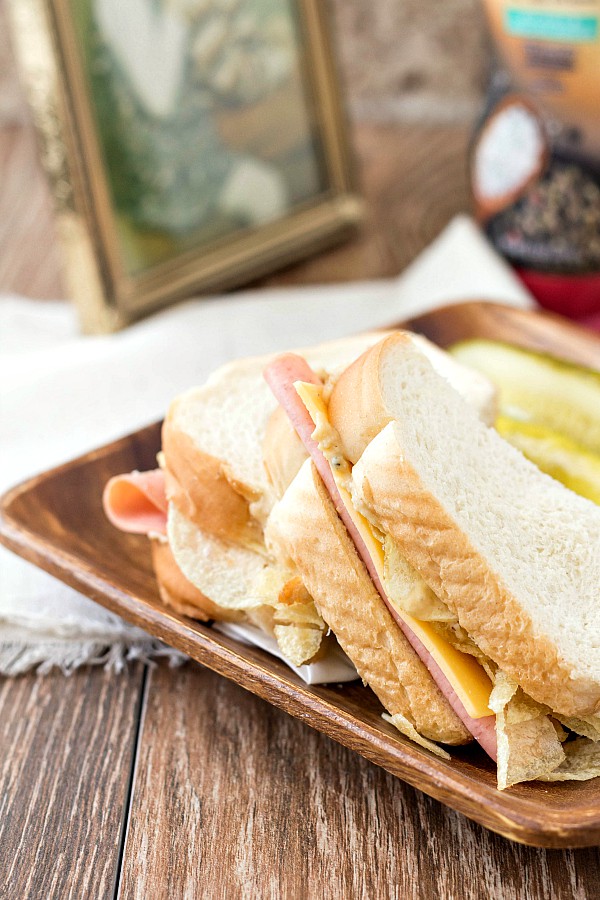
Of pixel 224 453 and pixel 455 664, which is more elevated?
pixel 224 453

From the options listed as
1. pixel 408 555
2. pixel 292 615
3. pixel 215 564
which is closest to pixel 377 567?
pixel 408 555

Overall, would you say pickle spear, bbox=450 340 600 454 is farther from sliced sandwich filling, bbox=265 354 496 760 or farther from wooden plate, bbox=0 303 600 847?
sliced sandwich filling, bbox=265 354 496 760

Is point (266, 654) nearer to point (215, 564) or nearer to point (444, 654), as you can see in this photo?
point (215, 564)

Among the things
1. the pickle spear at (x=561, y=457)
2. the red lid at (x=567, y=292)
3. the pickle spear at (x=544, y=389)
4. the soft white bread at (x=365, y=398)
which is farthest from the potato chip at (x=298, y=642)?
the red lid at (x=567, y=292)

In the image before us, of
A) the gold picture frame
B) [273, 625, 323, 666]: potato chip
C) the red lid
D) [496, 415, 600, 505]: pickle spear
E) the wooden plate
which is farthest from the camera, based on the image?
the red lid

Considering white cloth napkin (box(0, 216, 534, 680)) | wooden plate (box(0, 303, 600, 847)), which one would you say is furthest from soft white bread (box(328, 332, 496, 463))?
white cloth napkin (box(0, 216, 534, 680))
